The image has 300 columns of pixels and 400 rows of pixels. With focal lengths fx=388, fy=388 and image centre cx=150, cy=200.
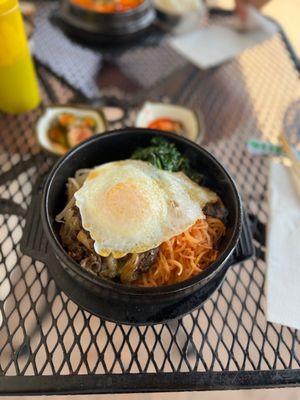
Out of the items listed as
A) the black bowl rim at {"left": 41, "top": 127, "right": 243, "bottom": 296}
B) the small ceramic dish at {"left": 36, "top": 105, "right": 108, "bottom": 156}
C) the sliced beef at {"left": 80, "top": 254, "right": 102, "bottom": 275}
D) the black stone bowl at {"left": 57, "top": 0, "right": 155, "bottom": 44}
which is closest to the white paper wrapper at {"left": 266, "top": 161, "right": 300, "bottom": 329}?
the black bowl rim at {"left": 41, "top": 127, "right": 243, "bottom": 296}

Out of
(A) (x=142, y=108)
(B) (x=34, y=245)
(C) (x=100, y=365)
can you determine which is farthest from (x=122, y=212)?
(A) (x=142, y=108)

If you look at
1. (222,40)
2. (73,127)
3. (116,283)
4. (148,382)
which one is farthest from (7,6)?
(148,382)

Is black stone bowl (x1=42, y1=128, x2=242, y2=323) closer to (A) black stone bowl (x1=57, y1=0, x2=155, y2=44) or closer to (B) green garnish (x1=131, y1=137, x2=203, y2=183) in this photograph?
(B) green garnish (x1=131, y1=137, x2=203, y2=183)

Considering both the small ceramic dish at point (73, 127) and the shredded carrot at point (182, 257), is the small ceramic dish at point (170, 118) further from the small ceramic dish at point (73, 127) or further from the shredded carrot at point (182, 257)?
the shredded carrot at point (182, 257)

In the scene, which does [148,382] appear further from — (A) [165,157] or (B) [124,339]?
(A) [165,157]

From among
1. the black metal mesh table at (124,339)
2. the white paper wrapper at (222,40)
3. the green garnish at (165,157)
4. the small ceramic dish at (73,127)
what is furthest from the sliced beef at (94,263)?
the white paper wrapper at (222,40)
